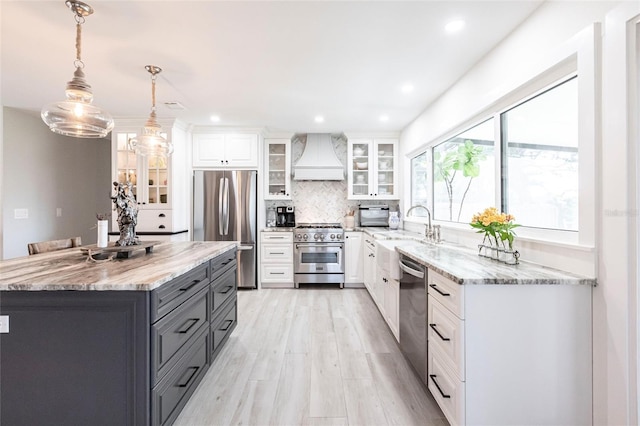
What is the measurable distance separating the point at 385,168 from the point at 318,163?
1.16 metres

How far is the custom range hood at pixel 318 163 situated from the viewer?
471cm

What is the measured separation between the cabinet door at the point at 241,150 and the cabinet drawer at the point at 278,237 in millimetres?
1111

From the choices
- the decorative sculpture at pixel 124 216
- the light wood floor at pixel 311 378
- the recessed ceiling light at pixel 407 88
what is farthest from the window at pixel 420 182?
the decorative sculpture at pixel 124 216

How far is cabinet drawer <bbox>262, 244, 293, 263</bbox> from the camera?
14.7 feet

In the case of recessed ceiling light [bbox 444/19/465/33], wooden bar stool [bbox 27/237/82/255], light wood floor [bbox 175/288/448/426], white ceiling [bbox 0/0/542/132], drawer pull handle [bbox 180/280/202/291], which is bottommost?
light wood floor [bbox 175/288/448/426]

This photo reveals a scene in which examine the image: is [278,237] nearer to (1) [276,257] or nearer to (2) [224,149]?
(1) [276,257]

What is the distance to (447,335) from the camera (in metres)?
1.55

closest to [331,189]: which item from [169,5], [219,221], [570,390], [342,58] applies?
[219,221]

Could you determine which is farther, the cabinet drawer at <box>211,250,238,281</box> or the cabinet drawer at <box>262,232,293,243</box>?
the cabinet drawer at <box>262,232,293,243</box>

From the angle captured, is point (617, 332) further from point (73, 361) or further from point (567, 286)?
point (73, 361)

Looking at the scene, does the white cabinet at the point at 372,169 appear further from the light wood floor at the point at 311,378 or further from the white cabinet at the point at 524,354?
the white cabinet at the point at 524,354

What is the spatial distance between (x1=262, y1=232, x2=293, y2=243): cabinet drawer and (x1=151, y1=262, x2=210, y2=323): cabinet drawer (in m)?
2.39

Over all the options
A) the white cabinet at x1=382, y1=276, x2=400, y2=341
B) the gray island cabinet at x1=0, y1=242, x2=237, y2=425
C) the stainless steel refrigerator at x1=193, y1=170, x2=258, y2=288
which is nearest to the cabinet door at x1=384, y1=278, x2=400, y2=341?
the white cabinet at x1=382, y1=276, x2=400, y2=341

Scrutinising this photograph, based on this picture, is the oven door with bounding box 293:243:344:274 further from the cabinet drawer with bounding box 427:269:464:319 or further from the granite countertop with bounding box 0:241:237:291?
the cabinet drawer with bounding box 427:269:464:319
